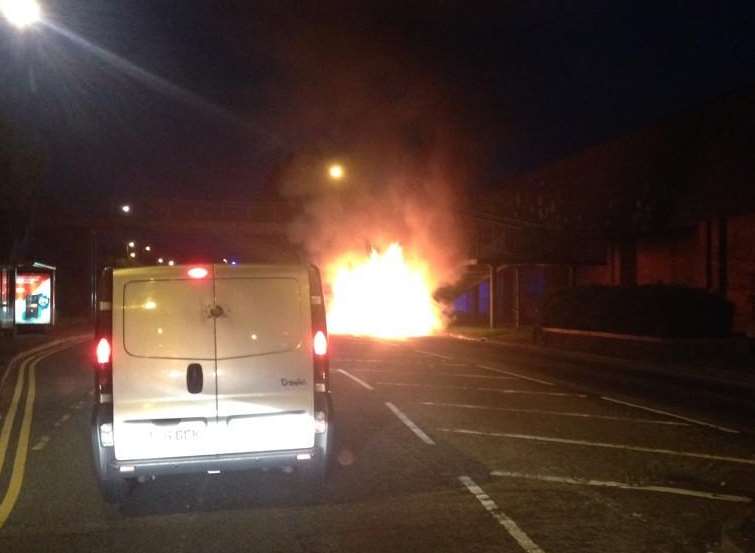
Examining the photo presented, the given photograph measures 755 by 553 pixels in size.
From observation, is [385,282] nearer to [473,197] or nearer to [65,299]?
[473,197]

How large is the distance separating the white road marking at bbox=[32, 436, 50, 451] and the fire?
24905 millimetres

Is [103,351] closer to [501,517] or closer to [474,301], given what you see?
[501,517]

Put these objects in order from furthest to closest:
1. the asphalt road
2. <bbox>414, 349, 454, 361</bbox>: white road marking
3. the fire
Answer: the fire, <bbox>414, 349, 454, 361</bbox>: white road marking, the asphalt road

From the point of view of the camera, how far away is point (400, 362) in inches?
792

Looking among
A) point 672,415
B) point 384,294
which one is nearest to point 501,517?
point 672,415

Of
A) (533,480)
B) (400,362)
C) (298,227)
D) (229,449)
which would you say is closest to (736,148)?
(400,362)

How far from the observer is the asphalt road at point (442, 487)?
6195 millimetres

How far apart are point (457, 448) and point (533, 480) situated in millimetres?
1580

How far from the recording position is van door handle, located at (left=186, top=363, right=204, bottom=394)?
6.82m

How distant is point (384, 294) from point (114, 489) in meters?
31.6

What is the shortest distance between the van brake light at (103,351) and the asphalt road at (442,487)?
119 cm

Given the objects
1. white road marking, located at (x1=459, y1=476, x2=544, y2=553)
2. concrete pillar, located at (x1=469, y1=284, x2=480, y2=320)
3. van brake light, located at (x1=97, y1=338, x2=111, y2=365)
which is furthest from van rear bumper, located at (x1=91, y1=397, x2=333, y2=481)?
concrete pillar, located at (x1=469, y1=284, x2=480, y2=320)

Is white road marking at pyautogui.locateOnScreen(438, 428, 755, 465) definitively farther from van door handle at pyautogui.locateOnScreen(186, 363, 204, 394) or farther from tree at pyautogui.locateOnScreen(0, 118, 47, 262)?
tree at pyautogui.locateOnScreen(0, 118, 47, 262)

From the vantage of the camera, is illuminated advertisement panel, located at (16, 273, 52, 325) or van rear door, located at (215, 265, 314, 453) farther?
illuminated advertisement panel, located at (16, 273, 52, 325)
